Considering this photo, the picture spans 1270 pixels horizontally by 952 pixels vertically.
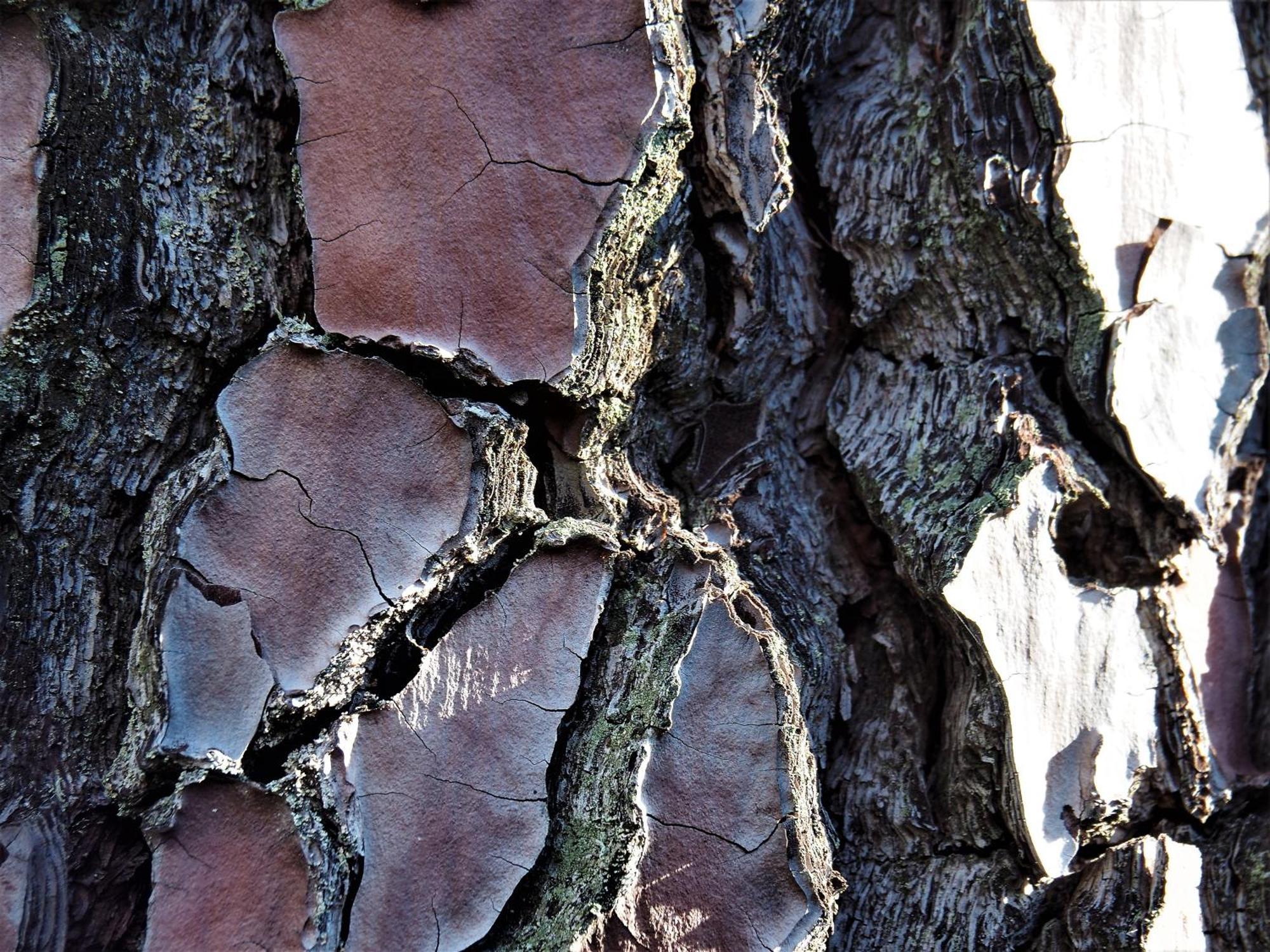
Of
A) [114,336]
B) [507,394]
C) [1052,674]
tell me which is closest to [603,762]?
[507,394]

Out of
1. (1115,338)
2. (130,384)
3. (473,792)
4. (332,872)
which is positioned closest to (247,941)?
(332,872)

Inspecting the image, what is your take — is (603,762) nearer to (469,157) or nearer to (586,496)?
(586,496)

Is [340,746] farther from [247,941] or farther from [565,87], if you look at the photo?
[565,87]

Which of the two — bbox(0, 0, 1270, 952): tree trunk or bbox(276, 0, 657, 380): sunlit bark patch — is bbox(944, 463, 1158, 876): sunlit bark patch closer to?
bbox(0, 0, 1270, 952): tree trunk

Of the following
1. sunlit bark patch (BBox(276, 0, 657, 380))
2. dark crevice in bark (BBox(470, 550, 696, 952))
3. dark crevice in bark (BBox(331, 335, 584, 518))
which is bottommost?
Result: dark crevice in bark (BBox(470, 550, 696, 952))

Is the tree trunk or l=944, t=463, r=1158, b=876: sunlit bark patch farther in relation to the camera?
l=944, t=463, r=1158, b=876: sunlit bark patch

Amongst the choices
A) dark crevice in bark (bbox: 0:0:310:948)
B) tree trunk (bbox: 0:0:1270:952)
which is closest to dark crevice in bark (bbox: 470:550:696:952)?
tree trunk (bbox: 0:0:1270:952)

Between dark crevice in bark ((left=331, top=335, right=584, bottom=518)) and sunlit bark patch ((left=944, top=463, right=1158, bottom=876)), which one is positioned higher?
dark crevice in bark ((left=331, top=335, right=584, bottom=518))

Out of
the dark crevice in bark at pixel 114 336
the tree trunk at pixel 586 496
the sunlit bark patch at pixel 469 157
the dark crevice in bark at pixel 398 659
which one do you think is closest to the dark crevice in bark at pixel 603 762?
the tree trunk at pixel 586 496

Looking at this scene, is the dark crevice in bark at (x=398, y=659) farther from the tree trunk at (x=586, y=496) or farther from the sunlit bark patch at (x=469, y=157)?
the sunlit bark patch at (x=469, y=157)
